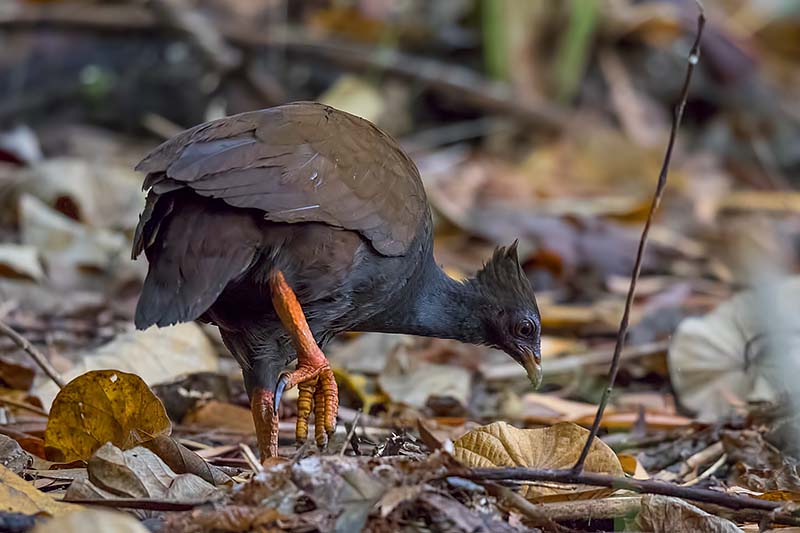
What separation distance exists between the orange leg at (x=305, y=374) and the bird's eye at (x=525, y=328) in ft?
3.24

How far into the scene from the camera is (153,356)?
4344 mm

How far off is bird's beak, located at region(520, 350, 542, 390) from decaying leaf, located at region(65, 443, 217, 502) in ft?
5.51

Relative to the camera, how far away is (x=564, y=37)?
9258 millimetres

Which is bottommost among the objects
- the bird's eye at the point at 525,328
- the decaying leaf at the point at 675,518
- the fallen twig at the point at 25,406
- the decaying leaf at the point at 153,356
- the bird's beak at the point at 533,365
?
the decaying leaf at the point at 675,518

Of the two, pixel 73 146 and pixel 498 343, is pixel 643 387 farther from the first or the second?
pixel 73 146

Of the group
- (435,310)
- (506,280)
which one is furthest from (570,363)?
(435,310)

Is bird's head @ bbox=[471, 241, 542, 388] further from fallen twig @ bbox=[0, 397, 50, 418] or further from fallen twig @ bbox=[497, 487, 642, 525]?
fallen twig @ bbox=[0, 397, 50, 418]

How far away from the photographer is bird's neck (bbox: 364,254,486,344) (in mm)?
3885

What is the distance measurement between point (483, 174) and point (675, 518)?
571 centimetres

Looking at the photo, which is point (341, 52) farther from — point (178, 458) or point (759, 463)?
point (178, 458)

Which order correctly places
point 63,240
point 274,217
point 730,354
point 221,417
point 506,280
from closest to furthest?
point 274,217, point 506,280, point 221,417, point 730,354, point 63,240

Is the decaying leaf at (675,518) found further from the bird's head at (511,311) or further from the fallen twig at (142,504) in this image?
the bird's head at (511,311)

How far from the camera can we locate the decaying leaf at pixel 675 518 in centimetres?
274

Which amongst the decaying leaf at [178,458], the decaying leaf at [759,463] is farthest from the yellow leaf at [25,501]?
the decaying leaf at [759,463]
